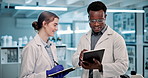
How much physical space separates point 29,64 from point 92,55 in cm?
47

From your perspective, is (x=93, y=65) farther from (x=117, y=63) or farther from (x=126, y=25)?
(x=126, y=25)

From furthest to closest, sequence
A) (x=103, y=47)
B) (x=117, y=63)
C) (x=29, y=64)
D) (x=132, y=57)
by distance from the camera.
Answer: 1. (x=132, y=57)
2. (x=103, y=47)
3. (x=117, y=63)
4. (x=29, y=64)

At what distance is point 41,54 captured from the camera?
1642 mm

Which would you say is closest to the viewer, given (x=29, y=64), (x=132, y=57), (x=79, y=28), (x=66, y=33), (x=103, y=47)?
(x=29, y=64)

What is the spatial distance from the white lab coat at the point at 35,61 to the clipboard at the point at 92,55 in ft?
1.02

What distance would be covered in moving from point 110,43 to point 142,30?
13.6 ft

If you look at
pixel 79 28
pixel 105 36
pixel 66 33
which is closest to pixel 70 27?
pixel 66 33

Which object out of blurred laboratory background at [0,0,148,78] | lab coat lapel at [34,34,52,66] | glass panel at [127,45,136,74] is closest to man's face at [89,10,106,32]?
lab coat lapel at [34,34,52,66]

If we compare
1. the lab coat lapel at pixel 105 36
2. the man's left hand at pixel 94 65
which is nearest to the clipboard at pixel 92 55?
the man's left hand at pixel 94 65

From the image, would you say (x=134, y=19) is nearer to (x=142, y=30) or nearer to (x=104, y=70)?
(x=142, y=30)

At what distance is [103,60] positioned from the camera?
5.72 ft

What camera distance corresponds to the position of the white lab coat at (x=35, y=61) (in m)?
1.54

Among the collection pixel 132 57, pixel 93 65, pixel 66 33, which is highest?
pixel 66 33

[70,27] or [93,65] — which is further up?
[70,27]
